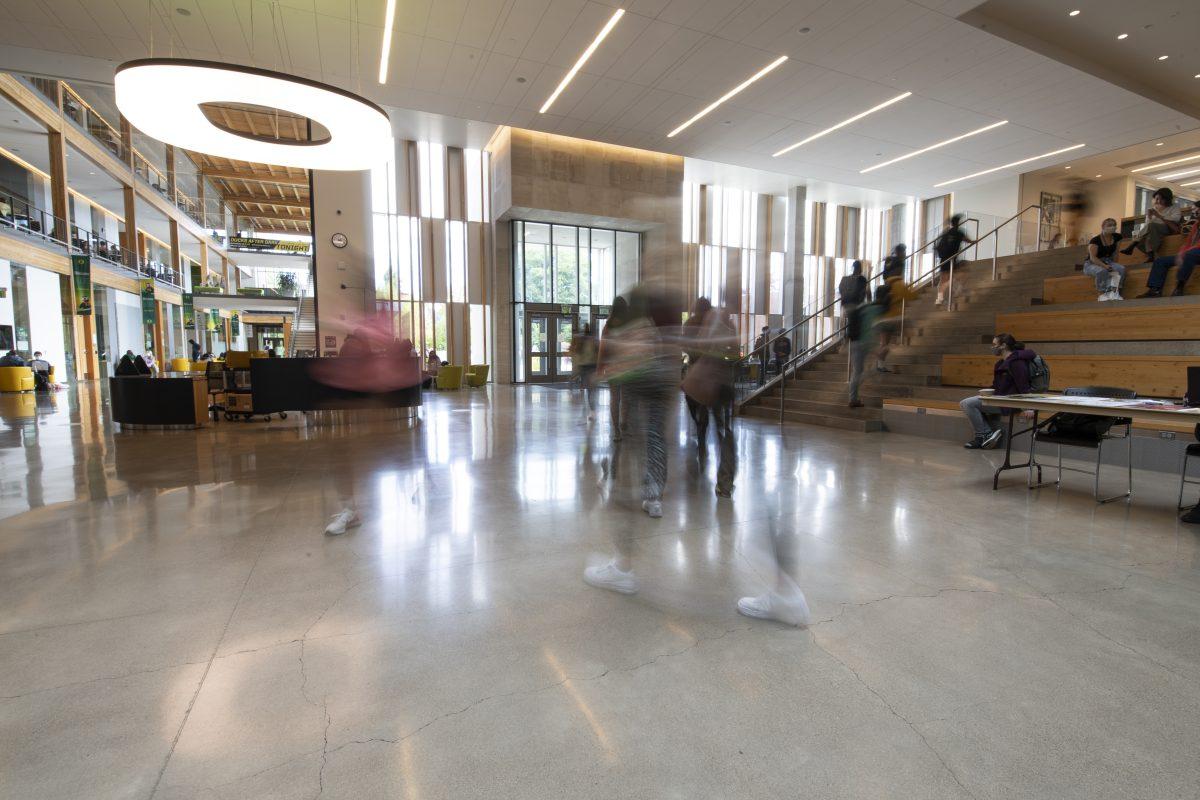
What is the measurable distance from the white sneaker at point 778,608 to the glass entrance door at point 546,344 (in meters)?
15.8

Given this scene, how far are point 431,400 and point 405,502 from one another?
349 inches

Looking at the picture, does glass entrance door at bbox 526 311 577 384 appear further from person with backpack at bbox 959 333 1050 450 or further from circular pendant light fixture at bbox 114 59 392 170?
person with backpack at bbox 959 333 1050 450

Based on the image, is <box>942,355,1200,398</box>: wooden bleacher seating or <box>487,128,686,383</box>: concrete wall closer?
<box>942,355,1200,398</box>: wooden bleacher seating

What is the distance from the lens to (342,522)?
3.36 metres

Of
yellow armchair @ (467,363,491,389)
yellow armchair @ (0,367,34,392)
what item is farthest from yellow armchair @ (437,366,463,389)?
yellow armchair @ (0,367,34,392)

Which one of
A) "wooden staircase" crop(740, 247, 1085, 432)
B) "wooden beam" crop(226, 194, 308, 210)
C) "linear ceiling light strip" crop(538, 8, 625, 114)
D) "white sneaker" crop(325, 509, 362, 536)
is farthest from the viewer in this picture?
"wooden beam" crop(226, 194, 308, 210)

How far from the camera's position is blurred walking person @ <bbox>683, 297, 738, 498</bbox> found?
334 cm

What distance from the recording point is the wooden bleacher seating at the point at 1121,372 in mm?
5883

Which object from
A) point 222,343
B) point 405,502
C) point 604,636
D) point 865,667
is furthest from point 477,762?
point 222,343

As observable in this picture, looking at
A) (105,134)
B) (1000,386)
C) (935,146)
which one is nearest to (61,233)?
(105,134)

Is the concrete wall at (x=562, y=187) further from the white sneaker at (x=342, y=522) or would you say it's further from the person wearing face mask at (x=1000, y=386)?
the white sneaker at (x=342, y=522)

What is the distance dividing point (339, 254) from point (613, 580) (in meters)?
11.8

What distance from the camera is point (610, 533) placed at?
3316 millimetres

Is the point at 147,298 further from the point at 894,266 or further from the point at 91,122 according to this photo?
the point at 894,266
